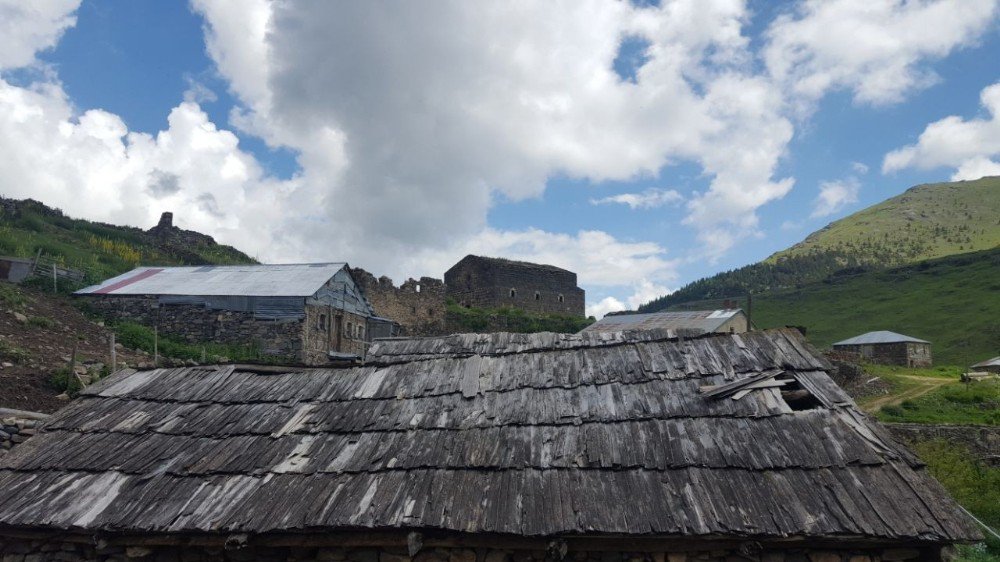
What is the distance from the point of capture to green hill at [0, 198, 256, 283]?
28156mm

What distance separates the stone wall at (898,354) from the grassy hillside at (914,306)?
22.7ft

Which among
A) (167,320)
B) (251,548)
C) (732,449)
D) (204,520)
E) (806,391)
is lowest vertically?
(251,548)

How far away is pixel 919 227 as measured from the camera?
118875 mm

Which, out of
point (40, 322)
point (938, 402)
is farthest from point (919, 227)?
point (40, 322)

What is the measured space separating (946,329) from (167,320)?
56784 mm

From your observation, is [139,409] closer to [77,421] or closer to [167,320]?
[77,421]

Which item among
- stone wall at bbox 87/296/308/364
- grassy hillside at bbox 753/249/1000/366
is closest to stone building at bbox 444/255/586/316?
grassy hillside at bbox 753/249/1000/366

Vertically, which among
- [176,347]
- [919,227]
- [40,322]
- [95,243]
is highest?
[919,227]

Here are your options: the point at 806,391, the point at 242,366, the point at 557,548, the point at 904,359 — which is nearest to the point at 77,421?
the point at 242,366

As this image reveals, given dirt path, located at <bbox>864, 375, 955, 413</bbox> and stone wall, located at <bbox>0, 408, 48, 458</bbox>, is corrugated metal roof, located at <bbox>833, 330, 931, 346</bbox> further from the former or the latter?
stone wall, located at <bbox>0, 408, 48, 458</bbox>

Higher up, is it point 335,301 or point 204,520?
point 335,301

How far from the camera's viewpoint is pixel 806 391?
21.0ft

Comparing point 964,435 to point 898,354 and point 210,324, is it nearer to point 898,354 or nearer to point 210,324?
point 898,354

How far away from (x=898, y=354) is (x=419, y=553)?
38.6 metres
